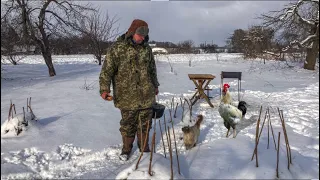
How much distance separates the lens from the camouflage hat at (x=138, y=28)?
305 centimetres

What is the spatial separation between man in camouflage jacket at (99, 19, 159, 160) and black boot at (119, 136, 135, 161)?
0.15 metres

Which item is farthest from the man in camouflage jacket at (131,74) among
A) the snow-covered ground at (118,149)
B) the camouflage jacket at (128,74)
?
the snow-covered ground at (118,149)

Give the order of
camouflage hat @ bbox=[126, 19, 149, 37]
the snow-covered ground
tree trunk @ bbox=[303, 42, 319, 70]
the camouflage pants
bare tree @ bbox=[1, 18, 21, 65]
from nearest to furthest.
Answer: bare tree @ bbox=[1, 18, 21, 65], the snow-covered ground, tree trunk @ bbox=[303, 42, 319, 70], camouflage hat @ bbox=[126, 19, 149, 37], the camouflage pants

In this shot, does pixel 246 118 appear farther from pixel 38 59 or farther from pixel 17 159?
pixel 38 59

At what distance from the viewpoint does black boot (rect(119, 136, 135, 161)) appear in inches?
134

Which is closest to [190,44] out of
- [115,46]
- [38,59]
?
[38,59]

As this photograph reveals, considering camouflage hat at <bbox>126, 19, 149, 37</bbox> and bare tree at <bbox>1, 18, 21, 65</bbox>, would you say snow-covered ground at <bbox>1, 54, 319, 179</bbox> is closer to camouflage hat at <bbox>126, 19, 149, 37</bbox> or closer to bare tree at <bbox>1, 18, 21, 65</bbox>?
bare tree at <bbox>1, 18, 21, 65</bbox>

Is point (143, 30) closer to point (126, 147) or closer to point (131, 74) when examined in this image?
point (131, 74)

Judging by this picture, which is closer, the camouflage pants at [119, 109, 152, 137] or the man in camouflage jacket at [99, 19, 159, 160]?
the man in camouflage jacket at [99, 19, 159, 160]

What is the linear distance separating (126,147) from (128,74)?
100cm

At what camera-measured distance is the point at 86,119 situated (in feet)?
16.0

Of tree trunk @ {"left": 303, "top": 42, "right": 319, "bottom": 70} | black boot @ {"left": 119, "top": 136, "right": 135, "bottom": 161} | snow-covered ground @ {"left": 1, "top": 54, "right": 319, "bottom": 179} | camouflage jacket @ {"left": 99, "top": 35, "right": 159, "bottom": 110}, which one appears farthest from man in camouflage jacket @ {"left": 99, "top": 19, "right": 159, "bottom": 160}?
tree trunk @ {"left": 303, "top": 42, "right": 319, "bottom": 70}

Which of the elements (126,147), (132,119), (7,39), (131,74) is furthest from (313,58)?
(7,39)

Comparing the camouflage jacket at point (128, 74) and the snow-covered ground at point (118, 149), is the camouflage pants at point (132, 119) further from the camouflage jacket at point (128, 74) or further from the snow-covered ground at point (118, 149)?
the snow-covered ground at point (118, 149)
